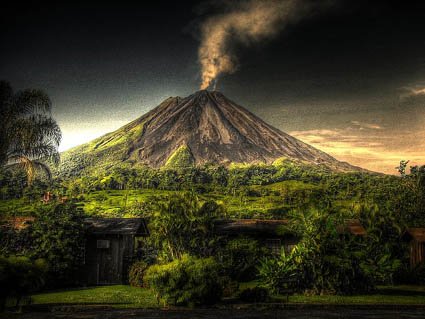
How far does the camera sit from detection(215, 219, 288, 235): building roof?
27.0 m

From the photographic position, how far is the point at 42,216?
73.0 ft

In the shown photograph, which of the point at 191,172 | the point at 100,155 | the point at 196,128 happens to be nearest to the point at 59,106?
the point at 191,172

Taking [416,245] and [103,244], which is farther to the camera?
[416,245]

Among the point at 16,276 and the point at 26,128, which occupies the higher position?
the point at 26,128

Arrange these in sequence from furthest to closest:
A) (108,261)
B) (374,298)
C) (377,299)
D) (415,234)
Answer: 1. (415,234)
2. (108,261)
3. (374,298)
4. (377,299)

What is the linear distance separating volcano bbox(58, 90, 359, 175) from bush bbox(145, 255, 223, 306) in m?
115

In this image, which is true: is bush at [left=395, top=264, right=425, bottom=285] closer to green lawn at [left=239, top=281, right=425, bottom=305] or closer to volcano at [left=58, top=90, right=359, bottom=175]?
green lawn at [left=239, top=281, right=425, bottom=305]

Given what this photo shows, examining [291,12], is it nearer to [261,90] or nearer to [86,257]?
[261,90]

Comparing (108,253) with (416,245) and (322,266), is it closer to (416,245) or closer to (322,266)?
(322,266)

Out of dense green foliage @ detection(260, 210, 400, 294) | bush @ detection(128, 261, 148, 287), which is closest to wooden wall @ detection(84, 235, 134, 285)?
bush @ detection(128, 261, 148, 287)

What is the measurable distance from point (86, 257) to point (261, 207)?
1788 inches

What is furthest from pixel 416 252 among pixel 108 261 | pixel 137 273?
pixel 108 261

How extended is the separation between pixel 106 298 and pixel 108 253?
6.89 m

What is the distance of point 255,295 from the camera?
53.5 ft
